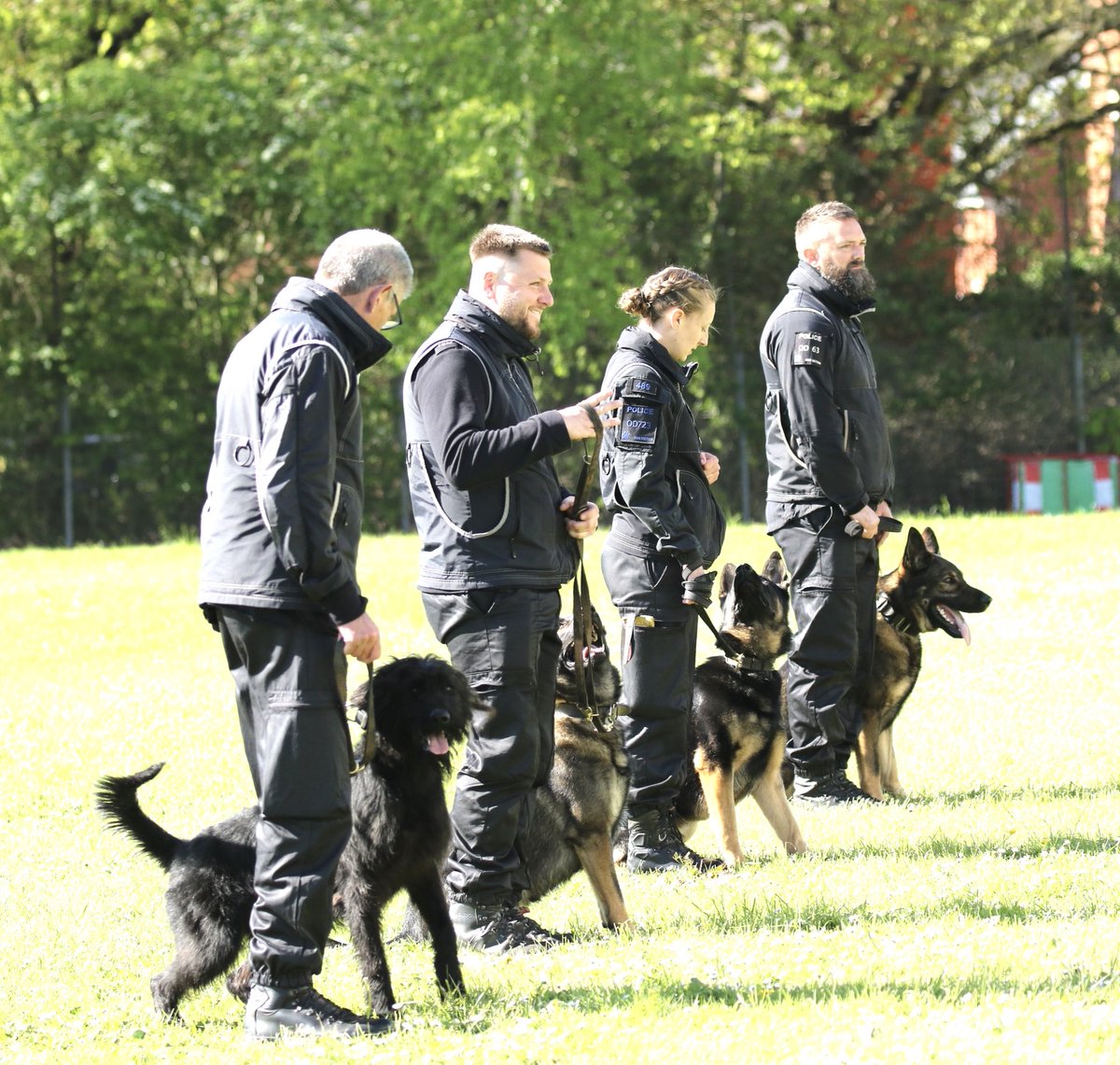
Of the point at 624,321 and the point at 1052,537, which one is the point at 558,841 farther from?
the point at 624,321

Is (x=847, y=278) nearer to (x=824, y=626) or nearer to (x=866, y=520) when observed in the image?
(x=866, y=520)

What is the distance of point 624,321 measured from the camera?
20.3m

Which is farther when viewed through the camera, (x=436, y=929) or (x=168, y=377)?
(x=168, y=377)

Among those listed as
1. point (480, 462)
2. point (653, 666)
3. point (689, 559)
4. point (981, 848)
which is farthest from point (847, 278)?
point (480, 462)

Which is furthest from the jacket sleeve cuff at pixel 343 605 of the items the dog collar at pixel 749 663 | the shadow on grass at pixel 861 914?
the dog collar at pixel 749 663

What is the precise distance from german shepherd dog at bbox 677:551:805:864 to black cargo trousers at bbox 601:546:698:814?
Answer: 317mm

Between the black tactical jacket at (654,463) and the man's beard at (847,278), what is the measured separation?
1.40 metres

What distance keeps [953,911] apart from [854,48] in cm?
1952

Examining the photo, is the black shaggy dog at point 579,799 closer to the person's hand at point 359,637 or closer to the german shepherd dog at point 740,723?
the german shepherd dog at point 740,723

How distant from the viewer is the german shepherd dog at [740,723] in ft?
20.8

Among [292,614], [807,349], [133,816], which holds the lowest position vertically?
[133,816]

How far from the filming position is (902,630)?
7586mm

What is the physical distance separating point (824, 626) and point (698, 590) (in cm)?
126

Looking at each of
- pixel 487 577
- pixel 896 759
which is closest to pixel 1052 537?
pixel 896 759
